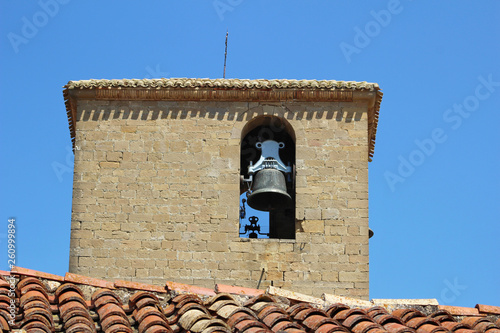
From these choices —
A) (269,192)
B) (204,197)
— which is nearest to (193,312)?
(269,192)

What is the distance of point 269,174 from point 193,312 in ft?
18.5

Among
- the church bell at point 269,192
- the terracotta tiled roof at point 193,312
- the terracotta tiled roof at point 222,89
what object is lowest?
the terracotta tiled roof at point 193,312

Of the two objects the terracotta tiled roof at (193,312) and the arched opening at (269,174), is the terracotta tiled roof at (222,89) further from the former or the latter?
the terracotta tiled roof at (193,312)

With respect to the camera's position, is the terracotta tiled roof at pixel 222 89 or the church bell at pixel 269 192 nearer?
the church bell at pixel 269 192

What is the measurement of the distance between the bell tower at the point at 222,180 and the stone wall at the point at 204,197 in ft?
0.04

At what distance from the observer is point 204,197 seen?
1352 cm

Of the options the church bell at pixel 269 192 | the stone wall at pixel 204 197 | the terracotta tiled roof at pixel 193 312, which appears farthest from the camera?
the stone wall at pixel 204 197

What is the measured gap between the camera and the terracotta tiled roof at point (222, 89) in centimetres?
1389

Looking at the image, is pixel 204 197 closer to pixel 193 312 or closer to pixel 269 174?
pixel 269 174

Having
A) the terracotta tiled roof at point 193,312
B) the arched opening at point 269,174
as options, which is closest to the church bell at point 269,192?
the arched opening at point 269,174

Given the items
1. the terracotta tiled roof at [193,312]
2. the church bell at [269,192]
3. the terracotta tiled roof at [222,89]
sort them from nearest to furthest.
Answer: the terracotta tiled roof at [193,312]
the church bell at [269,192]
the terracotta tiled roof at [222,89]

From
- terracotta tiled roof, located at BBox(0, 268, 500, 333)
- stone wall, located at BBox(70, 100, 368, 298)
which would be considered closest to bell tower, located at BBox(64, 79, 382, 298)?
stone wall, located at BBox(70, 100, 368, 298)

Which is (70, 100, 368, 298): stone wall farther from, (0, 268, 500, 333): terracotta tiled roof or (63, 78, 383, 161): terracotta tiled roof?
(0, 268, 500, 333): terracotta tiled roof

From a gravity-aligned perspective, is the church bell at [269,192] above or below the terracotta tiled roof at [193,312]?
above
